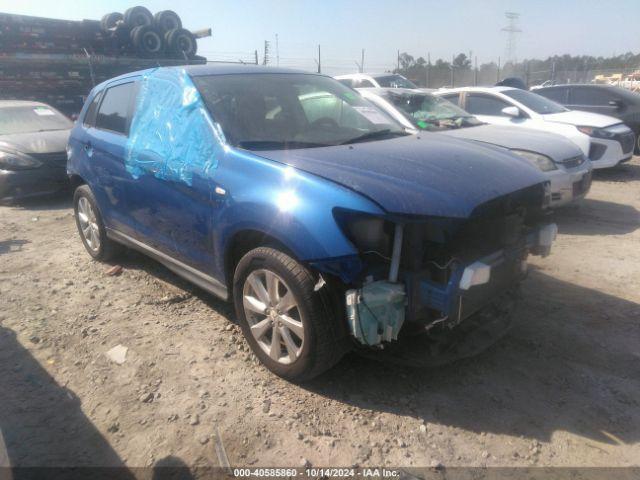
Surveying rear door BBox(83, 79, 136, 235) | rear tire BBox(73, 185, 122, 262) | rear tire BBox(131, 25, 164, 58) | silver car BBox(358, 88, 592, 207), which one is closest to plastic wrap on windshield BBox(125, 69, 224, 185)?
rear door BBox(83, 79, 136, 235)

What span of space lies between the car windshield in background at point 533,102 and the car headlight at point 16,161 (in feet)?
24.1

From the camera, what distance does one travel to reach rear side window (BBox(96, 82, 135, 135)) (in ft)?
12.7

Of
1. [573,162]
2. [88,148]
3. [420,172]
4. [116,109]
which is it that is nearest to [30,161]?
[88,148]

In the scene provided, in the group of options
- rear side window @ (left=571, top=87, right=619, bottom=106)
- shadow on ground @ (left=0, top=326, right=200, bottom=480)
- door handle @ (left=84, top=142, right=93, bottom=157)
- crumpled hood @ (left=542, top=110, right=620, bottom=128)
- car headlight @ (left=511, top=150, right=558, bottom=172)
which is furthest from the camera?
rear side window @ (left=571, top=87, right=619, bottom=106)

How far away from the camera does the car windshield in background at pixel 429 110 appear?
606 centimetres

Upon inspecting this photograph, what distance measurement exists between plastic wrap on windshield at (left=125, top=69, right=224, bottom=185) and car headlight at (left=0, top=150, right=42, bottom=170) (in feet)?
13.9

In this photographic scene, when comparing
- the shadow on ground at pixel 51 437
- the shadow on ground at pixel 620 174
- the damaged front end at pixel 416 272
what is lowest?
the shadow on ground at pixel 51 437

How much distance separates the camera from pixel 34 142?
7203 millimetres

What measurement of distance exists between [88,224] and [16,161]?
10.2 ft

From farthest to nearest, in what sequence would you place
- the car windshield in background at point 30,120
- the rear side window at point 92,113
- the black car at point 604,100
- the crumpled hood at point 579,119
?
the black car at point 604,100 → the car windshield in background at point 30,120 → the crumpled hood at point 579,119 → the rear side window at point 92,113

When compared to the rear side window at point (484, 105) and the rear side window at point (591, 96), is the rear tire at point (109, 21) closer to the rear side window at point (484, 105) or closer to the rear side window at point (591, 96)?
the rear side window at point (484, 105)

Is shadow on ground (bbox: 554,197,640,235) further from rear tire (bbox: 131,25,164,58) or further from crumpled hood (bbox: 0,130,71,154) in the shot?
rear tire (bbox: 131,25,164,58)

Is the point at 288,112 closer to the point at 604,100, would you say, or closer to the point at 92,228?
the point at 92,228

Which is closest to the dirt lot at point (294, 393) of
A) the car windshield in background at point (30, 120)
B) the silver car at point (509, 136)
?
the silver car at point (509, 136)
